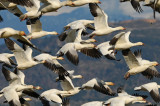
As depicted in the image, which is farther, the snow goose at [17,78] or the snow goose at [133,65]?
the snow goose at [133,65]

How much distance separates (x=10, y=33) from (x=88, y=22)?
694 cm

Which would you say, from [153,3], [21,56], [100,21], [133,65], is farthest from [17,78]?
[153,3]

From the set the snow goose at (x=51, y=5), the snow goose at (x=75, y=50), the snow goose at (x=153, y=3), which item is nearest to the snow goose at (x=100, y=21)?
the snow goose at (x=75, y=50)

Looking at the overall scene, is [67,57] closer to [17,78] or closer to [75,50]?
[75,50]

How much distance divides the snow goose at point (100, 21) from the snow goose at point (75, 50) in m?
1.37

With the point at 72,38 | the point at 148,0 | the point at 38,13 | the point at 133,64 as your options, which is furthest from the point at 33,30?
the point at 148,0

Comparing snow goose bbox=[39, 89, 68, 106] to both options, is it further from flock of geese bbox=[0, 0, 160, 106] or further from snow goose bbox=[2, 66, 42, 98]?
snow goose bbox=[2, 66, 42, 98]

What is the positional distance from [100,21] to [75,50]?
284 cm

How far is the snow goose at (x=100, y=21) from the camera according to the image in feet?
63.2

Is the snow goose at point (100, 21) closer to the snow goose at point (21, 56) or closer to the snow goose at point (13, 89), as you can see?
the snow goose at point (21, 56)

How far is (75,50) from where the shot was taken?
17.3m

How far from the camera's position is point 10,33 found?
1486cm


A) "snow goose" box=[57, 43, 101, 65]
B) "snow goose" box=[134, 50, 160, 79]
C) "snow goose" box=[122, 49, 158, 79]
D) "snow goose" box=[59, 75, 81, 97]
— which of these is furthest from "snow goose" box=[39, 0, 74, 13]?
"snow goose" box=[134, 50, 160, 79]

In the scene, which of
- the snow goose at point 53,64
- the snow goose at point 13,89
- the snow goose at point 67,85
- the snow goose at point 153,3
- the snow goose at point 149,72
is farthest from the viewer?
the snow goose at point 149,72
